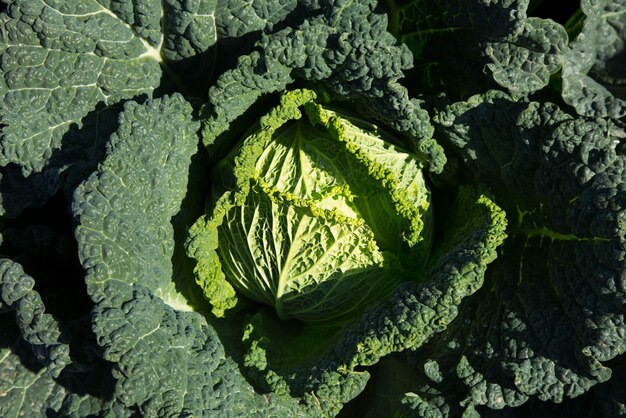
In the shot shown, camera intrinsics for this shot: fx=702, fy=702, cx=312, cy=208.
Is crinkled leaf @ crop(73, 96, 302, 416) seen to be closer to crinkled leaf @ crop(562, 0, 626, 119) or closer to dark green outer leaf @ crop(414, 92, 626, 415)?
dark green outer leaf @ crop(414, 92, 626, 415)

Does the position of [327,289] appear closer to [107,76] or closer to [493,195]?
[493,195]

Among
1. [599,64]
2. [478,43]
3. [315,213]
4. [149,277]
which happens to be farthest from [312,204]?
[599,64]

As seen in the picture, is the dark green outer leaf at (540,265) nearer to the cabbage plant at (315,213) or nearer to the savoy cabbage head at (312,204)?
the savoy cabbage head at (312,204)

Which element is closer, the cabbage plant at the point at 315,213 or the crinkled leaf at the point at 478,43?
the crinkled leaf at the point at 478,43

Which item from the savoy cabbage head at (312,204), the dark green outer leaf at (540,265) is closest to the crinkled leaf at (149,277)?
the savoy cabbage head at (312,204)

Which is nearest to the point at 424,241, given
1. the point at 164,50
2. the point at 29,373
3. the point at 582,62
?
the point at 582,62

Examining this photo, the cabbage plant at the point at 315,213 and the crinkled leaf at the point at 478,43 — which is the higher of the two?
the crinkled leaf at the point at 478,43

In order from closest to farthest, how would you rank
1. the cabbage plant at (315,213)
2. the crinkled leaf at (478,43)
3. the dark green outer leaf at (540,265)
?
the dark green outer leaf at (540,265)
the crinkled leaf at (478,43)
the cabbage plant at (315,213)

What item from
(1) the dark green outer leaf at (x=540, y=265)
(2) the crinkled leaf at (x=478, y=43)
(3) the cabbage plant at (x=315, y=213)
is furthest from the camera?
(3) the cabbage plant at (x=315, y=213)

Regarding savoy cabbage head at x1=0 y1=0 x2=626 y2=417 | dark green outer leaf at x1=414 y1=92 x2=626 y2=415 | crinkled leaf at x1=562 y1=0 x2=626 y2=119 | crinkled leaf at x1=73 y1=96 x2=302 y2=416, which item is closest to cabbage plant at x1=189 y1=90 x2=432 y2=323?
savoy cabbage head at x1=0 y1=0 x2=626 y2=417
